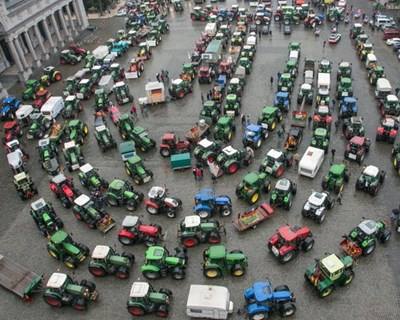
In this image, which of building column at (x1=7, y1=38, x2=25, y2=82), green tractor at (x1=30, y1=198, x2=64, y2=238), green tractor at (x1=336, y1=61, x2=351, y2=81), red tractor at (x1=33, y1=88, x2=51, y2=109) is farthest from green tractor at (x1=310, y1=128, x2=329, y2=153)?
building column at (x1=7, y1=38, x2=25, y2=82)

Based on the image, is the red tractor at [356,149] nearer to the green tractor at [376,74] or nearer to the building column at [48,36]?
the green tractor at [376,74]

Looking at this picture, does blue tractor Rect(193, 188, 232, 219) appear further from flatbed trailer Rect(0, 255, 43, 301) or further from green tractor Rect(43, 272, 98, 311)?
flatbed trailer Rect(0, 255, 43, 301)

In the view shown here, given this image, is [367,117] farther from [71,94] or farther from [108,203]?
[71,94]

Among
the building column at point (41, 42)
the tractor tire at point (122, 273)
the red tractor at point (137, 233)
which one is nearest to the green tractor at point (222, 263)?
the red tractor at point (137, 233)

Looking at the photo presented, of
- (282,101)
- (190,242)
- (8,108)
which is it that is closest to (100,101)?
(8,108)

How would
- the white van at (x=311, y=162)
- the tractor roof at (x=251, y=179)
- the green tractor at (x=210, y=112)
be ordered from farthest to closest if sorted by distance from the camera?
1. the green tractor at (x=210, y=112)
2. the white van at (x=311, y=162)
3. the tractor roof at (x=251, y=179)

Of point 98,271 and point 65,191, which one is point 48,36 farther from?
point 98,271
